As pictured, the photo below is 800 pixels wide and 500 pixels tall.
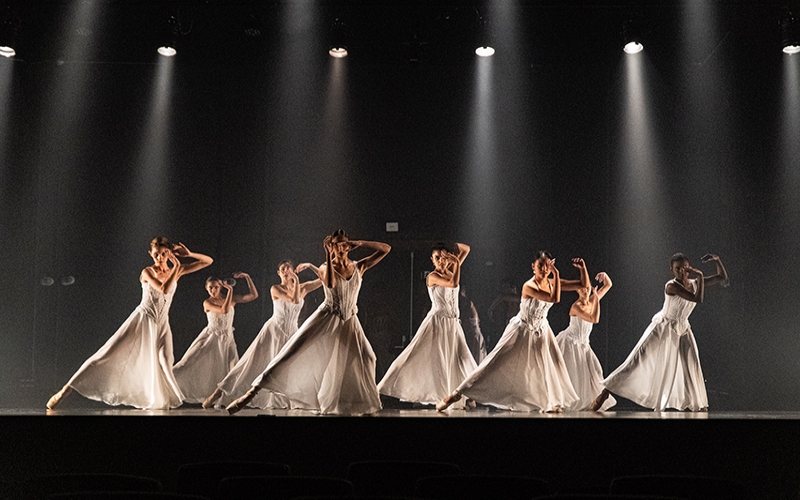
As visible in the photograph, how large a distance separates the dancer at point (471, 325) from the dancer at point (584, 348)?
1.47 m

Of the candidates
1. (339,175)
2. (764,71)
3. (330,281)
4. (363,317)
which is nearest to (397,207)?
(339,175)

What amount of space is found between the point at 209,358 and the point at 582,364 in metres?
4.02

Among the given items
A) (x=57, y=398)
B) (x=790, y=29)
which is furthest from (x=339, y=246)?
(x=790, y=29)

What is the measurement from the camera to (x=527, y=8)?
8.83 metres

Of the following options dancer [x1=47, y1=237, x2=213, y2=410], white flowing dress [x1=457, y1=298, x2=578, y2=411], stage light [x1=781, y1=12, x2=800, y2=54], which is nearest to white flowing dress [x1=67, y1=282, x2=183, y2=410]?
dancer [x1=47, y1=237, x2=213, y2=410]

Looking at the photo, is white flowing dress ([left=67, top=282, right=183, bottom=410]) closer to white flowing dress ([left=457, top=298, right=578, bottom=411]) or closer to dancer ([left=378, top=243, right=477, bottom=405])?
dancer ([left=378, top=243, right=477, bottom=405])

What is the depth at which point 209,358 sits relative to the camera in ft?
27.2

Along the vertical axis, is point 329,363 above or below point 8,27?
below

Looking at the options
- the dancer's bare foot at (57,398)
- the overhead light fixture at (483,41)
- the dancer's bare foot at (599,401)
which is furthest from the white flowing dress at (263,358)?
the overhead light fixture at (483,41)

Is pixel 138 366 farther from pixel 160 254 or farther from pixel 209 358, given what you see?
pixel 209 358

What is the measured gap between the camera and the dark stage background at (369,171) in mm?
9594

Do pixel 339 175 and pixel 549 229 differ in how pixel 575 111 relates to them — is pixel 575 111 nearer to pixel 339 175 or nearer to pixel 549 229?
pixel 549 229

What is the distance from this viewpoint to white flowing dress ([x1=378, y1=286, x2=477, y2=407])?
691 centimetres

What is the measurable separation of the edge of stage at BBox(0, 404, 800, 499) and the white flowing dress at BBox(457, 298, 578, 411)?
0.98 meters
